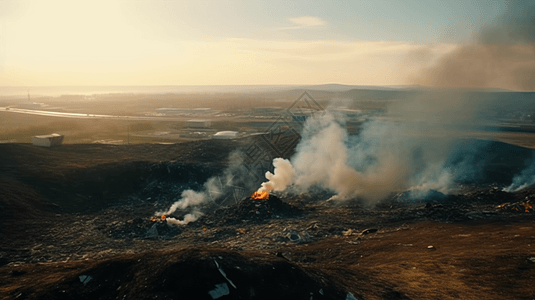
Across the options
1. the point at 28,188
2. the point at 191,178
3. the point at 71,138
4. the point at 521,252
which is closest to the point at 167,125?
the point at 71,138

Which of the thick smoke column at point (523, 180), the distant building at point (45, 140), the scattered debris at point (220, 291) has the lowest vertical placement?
the thick smoke column at point (523, 180)

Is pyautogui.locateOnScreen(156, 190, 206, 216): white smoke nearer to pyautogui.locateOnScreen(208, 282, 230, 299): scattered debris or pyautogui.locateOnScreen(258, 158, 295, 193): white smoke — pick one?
pyautogui.locateOnScreen(258, 158, 295, 193): white smoke

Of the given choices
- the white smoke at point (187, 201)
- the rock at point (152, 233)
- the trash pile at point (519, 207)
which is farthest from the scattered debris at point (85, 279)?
the trash pile at point (519, 207)

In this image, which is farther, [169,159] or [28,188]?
[169,159]

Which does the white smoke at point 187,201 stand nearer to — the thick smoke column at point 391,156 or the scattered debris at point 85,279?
the thick smoke column at point 391,156

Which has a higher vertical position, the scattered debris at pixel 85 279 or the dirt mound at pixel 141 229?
the scattered debris at pixel 85 279

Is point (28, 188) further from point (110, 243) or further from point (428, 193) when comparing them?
point (428, 193)
